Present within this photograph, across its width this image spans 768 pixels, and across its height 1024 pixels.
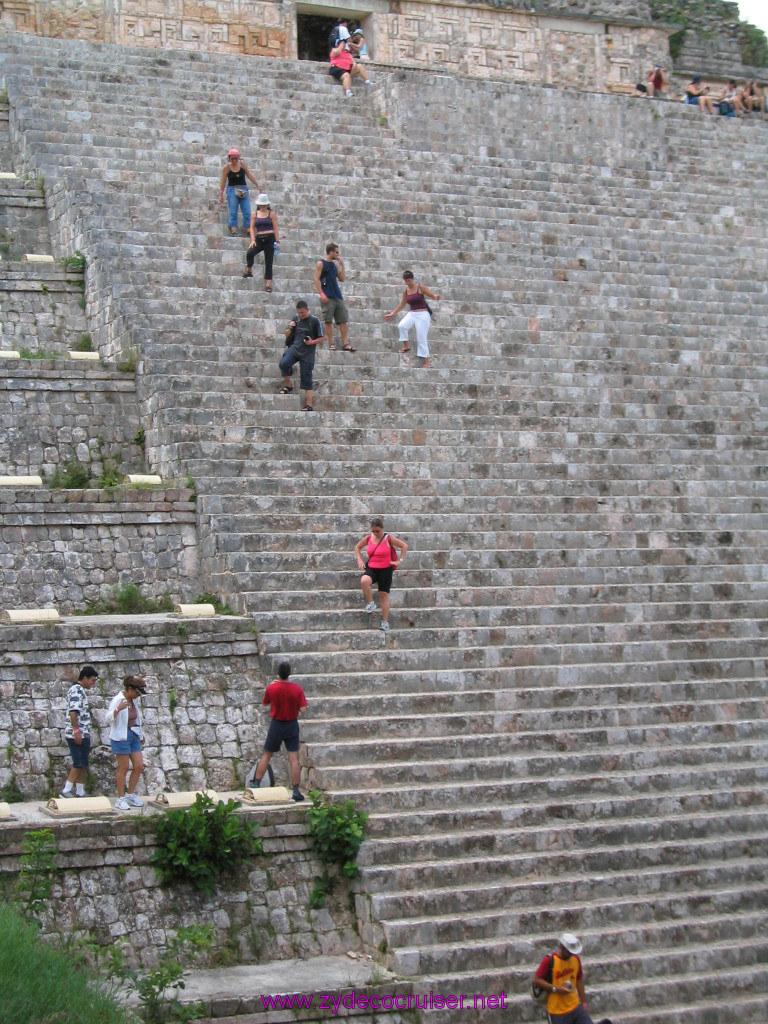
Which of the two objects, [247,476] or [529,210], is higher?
[529,210]

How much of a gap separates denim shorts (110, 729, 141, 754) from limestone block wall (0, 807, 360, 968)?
0.76 m

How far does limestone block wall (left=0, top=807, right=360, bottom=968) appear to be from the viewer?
32.8 ft

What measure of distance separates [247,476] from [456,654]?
2876mm

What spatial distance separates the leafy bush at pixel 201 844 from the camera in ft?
33.8

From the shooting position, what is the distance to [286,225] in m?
19.1

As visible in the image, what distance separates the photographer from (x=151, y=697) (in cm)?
1171

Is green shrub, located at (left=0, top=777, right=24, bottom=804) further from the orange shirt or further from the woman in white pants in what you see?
the woman in white pants

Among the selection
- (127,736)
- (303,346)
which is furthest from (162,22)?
(127,736)

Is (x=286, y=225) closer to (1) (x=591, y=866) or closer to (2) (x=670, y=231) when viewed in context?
(2) (x=670, y=231)

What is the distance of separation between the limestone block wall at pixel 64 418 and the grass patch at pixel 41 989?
6.58 m

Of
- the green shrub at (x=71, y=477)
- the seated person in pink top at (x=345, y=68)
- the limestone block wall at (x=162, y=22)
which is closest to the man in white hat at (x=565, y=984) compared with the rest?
the green shrub at (x=71, y=477)

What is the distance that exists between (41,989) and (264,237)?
1066 cm

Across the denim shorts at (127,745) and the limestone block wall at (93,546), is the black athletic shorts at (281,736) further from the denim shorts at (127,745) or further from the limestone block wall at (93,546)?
the limestone block wall at (93,546)

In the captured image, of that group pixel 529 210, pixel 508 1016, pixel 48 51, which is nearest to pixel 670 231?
pixel 529 210
